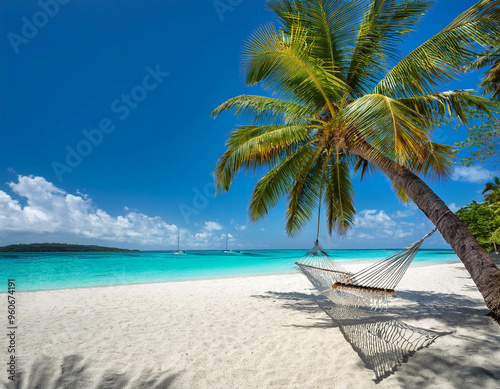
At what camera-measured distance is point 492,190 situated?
19.2m

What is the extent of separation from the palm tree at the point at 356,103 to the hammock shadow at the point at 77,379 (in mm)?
2533

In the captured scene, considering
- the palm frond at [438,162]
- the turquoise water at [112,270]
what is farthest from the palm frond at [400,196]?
the turquoise water at [112,270]

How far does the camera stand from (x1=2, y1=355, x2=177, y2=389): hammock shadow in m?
1.95

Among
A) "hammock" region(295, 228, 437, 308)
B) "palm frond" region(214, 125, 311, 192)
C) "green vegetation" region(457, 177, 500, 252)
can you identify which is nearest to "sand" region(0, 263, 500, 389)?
"hammock" region(295, 228, 437, 308)

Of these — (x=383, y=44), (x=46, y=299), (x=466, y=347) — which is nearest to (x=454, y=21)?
(x=383, y=44)

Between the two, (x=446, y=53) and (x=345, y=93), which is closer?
(x=446, y=53)

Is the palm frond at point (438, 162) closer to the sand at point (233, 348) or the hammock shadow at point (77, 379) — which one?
the sand at point (233, 348)

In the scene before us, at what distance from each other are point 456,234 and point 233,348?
222 centimetres

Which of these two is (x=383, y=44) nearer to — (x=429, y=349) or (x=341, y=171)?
(x=341, y=171)

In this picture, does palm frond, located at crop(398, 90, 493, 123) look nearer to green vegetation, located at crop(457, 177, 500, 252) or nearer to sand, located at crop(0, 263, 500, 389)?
sand, located at crop(0, 263, 500, 389)

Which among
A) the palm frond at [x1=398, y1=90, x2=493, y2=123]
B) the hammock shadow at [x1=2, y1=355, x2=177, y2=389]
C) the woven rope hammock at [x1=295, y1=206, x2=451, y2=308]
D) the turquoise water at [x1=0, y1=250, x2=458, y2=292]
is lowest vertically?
the turquoise water at [x1=0, y1=250, x2=458, y2=292]

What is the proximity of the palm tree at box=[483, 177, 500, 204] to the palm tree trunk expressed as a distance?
15.2 metres

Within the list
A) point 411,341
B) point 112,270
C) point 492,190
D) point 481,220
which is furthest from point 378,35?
point 492,190

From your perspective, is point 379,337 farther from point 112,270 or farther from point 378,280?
point 112,270
